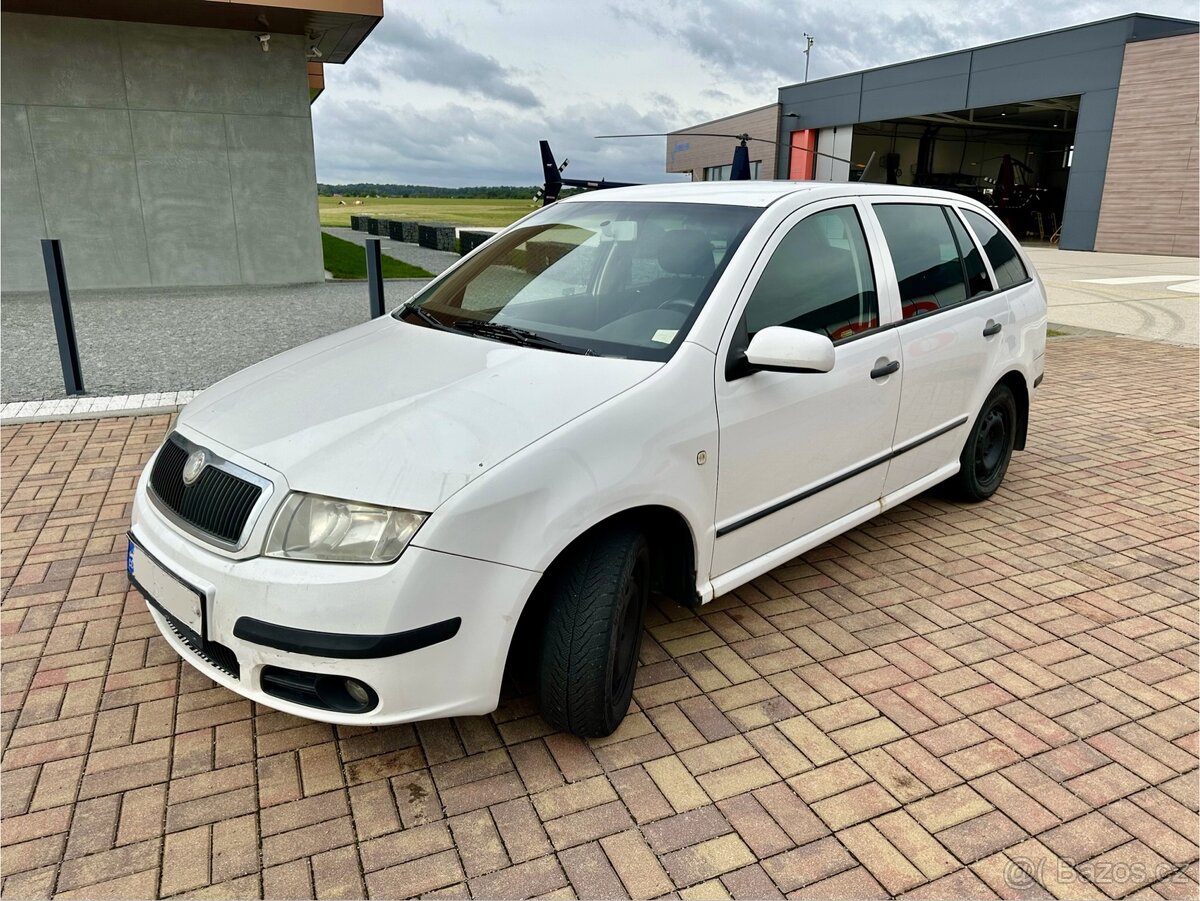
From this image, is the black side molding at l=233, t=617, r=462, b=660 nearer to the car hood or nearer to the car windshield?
the car hood

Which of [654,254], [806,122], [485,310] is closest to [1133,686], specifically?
[654,254]

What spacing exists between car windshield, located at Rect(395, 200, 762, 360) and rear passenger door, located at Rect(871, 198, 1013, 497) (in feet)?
3.29

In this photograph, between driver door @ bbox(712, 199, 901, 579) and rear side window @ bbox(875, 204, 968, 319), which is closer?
driver door @ bbox(712, 199, 901, 579)

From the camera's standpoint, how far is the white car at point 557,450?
2.23 metres

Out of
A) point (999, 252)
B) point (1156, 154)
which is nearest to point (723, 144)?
point (1156, 154)

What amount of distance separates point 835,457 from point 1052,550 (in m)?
1.65

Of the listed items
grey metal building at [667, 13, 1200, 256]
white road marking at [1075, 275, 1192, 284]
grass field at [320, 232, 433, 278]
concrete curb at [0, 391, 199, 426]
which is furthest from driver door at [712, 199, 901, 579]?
white road marking at [1075, 275, 1192, 284]

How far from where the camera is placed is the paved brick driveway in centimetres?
219

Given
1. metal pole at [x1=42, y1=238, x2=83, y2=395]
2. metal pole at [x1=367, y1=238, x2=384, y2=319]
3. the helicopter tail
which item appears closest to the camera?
metal pole at [x1=42, y1=238, x2=83, y2=395]

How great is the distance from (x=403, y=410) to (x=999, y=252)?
11.8ft

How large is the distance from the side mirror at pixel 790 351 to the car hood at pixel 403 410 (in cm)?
39

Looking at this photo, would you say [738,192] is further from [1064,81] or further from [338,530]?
[1064,81]

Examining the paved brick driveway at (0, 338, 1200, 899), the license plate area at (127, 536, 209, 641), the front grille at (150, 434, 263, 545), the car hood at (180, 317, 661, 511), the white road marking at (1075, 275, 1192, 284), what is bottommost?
the paved brick driveway at (0, 338, 1200, 899)

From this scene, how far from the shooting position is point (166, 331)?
9703 millimetres
